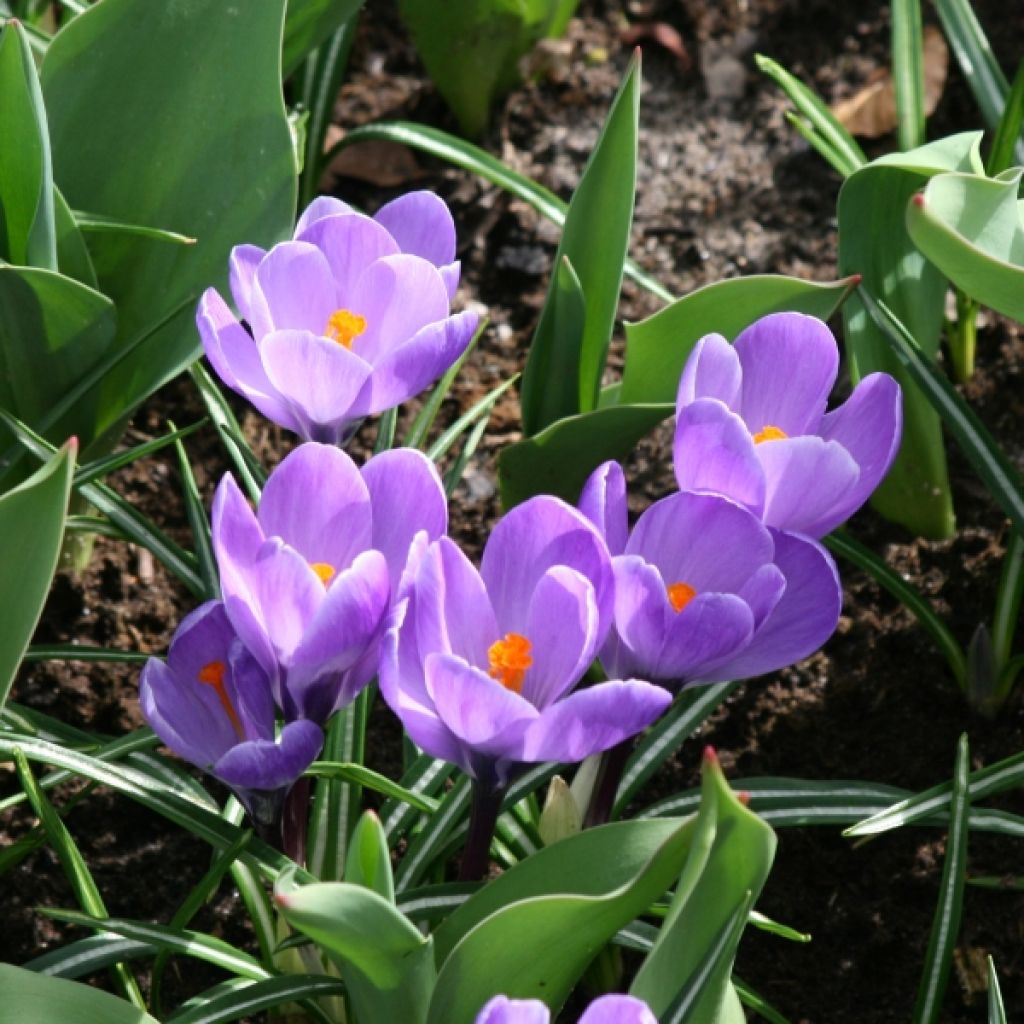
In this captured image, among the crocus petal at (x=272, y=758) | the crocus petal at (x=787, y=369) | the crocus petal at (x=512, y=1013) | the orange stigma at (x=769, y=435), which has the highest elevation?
the crocus petal at (x=787, y=369)

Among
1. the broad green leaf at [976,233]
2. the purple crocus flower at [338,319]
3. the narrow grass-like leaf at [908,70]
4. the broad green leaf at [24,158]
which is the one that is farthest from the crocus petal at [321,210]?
the narrow grass-like leaf at [908,70]

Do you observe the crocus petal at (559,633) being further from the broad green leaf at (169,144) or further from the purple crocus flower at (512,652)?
the broad green leaf at (169,144)

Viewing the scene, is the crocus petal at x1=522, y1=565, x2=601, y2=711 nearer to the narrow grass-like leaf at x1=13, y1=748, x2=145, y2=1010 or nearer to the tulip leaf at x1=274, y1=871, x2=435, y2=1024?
the tulip leaf at x1=274, y1=871, x2=435, y2=1024

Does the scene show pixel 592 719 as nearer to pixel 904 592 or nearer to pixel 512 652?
pixel 512 652

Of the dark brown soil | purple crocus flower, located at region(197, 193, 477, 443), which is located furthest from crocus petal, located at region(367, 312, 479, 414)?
the dark brown soil

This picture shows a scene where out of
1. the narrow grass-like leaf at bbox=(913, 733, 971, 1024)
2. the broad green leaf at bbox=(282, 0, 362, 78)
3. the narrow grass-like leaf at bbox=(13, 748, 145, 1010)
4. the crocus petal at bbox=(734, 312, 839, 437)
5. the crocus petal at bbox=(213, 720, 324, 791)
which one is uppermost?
the broad green leaf at bbox=(282, 0, 362, 78)

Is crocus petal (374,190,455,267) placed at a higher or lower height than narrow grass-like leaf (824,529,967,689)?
higher
